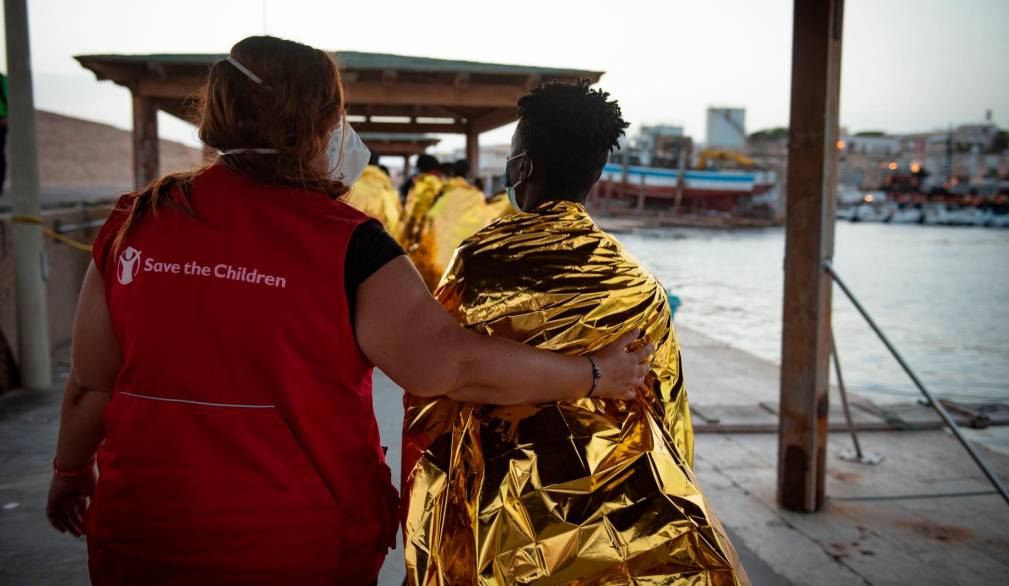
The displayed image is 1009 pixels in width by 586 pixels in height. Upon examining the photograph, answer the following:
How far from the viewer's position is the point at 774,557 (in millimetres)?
3588

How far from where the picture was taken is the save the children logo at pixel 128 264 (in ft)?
4.57

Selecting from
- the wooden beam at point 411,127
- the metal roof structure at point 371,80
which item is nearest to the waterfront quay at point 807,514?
the metal roof structure at point 371,80

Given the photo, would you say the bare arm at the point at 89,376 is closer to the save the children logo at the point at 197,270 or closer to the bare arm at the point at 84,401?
the bare arm at the point at 84,401

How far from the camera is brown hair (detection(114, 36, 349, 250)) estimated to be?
143 centimetres

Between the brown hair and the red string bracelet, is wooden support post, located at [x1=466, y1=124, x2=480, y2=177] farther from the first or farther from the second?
the brown hair

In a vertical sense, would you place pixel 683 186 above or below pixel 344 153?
above

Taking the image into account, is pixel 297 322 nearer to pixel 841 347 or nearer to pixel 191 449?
pixel 191 449

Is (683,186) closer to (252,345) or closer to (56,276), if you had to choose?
(56,276)

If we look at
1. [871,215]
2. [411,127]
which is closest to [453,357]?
[411,127]

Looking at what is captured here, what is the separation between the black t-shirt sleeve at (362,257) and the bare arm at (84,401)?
51cm

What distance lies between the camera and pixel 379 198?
7.86 m

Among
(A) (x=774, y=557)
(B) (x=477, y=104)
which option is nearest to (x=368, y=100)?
(B) (x=477, y=104)

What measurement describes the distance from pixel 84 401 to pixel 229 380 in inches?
19.3

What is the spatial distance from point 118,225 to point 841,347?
411 inches
